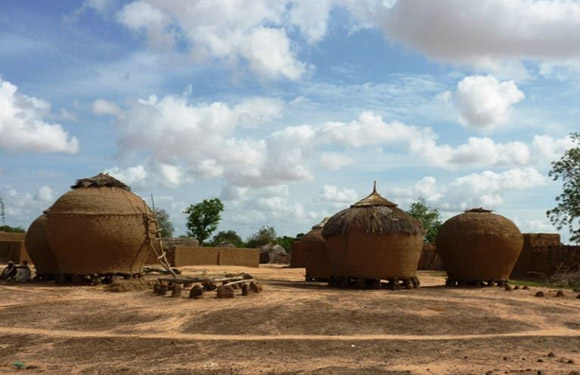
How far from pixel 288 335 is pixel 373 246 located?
7.46 m

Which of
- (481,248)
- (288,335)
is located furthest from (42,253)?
(481,248)

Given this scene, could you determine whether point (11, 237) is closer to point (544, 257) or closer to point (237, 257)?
point (237, 257)

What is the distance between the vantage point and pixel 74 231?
734 inches

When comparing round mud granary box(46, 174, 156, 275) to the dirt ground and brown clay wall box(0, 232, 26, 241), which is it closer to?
the dirt ground

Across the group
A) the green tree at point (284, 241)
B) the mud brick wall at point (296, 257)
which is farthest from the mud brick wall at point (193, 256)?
the green tree at point (284, 241)

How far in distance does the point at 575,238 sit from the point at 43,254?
2325 centimetres

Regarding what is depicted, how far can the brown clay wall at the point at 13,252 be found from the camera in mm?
32594

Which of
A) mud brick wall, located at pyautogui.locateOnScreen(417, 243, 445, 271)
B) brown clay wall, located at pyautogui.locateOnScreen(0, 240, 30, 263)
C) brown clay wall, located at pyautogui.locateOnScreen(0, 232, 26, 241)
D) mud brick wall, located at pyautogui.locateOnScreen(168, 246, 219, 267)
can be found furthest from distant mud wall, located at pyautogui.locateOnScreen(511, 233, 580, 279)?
brown clay wall, located at pyautogui.locateOnScreen(0, 232, 26, 241)

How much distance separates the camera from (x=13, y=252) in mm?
33344

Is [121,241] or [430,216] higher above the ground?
[430,216]

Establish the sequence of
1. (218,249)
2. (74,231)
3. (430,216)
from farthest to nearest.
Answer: (430,216) < (218,249) < (74,231)

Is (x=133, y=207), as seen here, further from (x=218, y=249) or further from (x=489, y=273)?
(x=218, y=249)

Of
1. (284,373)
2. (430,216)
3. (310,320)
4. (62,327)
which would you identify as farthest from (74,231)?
(430,216)

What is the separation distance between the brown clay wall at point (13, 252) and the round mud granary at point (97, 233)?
14689 mm
